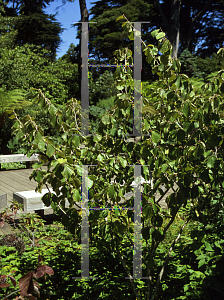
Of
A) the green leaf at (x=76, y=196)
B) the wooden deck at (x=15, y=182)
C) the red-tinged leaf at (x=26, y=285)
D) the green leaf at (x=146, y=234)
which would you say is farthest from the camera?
the wooden deck at (x=15, y=182)

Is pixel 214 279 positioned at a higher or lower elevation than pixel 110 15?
lower

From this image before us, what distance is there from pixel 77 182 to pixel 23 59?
41.7 feet

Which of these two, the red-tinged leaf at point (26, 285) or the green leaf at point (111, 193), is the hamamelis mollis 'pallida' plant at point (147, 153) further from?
the red-tinged leaf at point (26, 285)

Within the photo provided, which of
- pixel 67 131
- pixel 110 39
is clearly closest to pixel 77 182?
pixel 67 131

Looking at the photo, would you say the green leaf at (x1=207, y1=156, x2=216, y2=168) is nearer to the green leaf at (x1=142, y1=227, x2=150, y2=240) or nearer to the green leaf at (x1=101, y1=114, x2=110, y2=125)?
the green leaf at (x1=142, y1=227, x2=150, y2=240)

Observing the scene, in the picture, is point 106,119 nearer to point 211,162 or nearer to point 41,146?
point 41,146

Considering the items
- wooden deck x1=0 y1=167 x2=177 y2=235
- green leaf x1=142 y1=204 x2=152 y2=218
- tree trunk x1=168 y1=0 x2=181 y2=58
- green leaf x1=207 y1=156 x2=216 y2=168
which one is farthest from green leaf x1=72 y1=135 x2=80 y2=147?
tree trunk x1=168 y1=0 x2=181 y2=58

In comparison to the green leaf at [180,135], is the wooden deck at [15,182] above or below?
below

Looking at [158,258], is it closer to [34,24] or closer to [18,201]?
[18,201]

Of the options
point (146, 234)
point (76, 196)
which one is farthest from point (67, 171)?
point (146, 234)

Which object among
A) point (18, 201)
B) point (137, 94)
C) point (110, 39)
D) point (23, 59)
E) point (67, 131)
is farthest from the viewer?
point (110, 39)

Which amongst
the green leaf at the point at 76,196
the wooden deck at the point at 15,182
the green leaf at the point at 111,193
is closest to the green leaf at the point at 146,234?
the green leaf at the point at 111,193

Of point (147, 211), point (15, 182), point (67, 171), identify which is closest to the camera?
point (67, 171)

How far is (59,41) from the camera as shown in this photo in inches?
893
